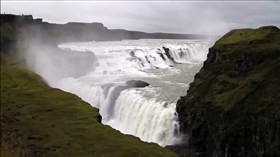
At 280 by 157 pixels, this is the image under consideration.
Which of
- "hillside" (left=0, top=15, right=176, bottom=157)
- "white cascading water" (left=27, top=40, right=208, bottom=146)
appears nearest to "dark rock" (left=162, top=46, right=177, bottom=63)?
"white cascading water" (left=27, top=40, right=208, bottom=146)

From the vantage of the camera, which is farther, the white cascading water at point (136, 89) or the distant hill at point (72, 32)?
the distant hill at point (72, 32)

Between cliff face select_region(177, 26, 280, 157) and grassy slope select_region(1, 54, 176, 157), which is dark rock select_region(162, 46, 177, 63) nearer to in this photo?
grassy slope select_region(1, 54, 176, 157)

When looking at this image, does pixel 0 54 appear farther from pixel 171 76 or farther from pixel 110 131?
pixel 110 131

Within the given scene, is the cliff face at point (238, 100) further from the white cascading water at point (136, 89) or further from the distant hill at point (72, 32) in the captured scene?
the distant hill at point (72, 32)

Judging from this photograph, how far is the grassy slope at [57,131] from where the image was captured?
21531 mm

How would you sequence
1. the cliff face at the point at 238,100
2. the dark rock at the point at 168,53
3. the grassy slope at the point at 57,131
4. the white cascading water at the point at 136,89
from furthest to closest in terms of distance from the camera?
the dark rock at the point at 168,53 < the white cascading water at the point at 136,89 < the cliff face at the point at 238,100 < the grassy slope at the point at 57,131

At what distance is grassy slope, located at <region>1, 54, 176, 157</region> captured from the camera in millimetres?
21531

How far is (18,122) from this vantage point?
27.9 meters

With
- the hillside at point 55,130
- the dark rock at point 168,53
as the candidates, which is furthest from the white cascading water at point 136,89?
the hillside at point 55,130

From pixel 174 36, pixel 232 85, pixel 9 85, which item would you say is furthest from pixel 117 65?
pixel 174 36

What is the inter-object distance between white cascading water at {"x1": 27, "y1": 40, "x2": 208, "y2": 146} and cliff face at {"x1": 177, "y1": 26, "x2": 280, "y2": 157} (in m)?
2.09

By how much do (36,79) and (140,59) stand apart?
25.1 meters

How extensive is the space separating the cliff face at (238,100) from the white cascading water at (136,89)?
2092 mm

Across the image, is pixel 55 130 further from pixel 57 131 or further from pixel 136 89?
pixel 136 89
